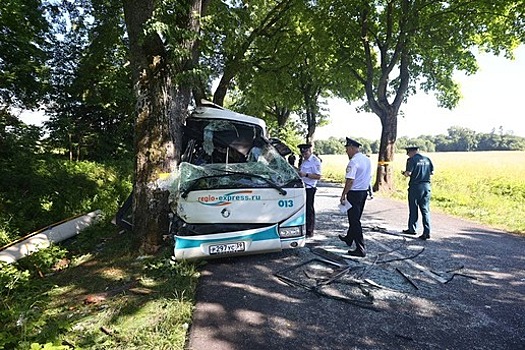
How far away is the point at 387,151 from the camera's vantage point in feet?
41.4

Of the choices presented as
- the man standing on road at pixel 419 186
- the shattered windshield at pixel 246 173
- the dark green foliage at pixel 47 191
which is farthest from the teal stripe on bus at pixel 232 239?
the dark green foliage at pixel 47 191

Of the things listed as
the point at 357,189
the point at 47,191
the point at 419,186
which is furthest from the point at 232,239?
the point at 47,191

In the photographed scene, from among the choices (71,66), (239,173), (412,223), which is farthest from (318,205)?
(71,66)

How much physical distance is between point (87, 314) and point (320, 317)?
7.96ft

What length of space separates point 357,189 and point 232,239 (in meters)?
2.25

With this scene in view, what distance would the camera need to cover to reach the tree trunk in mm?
12398

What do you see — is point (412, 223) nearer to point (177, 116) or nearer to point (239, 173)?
point (239, 173)

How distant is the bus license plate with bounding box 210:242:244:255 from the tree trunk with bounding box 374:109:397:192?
9.71 m

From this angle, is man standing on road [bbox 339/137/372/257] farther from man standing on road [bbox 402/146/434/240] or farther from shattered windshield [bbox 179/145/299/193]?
man standing on road [bbox 402/146/434/240]

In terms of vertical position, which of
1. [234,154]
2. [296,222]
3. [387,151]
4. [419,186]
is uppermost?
[387,151]

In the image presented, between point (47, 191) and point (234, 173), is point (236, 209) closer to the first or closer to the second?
point (234, 173)

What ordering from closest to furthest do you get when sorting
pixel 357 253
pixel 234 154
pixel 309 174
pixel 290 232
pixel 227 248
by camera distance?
pixel 227 248
pixel 290 232
pixel 357 253
pixel 234 154
pixel 309 174

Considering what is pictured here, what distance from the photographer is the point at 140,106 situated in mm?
4809

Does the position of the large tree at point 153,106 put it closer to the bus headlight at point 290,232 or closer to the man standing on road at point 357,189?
the bus headlight at point 290,232
